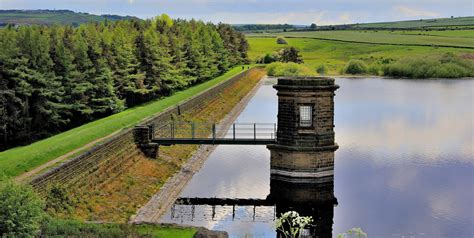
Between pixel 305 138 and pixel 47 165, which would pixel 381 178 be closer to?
pixel 305 138

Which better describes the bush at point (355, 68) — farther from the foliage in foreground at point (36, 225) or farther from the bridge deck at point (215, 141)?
the foliage in foreground at point (36, 225)

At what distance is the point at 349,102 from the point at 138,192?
35105 millimetres

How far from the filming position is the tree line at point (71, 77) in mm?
29938

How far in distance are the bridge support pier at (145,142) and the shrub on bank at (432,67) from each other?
68.1m

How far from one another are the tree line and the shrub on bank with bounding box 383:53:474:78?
45.5m

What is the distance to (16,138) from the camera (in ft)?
98.5

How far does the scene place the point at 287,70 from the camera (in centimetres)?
8756

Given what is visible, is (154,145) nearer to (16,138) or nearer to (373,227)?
(16,138)

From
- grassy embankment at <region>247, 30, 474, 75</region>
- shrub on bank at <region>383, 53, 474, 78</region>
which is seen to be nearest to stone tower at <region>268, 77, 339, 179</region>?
shrub on bank at <region>383, 53, 474, 78</region>

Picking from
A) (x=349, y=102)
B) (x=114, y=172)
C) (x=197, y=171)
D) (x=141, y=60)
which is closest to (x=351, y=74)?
(x=349, y=102)

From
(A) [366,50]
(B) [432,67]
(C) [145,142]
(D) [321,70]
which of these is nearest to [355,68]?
(D) [321,70]

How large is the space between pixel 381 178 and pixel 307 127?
4.17 meters

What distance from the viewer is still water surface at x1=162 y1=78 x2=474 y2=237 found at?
2041cm

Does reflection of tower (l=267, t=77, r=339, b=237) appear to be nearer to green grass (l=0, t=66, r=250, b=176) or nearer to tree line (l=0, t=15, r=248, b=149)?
green grass (l=0, t=66, r=250, b=176)
